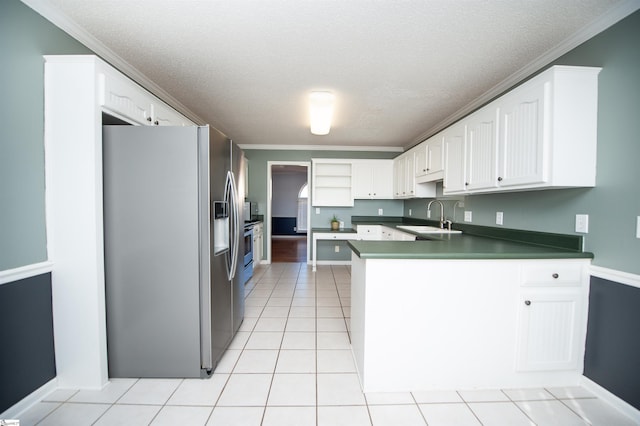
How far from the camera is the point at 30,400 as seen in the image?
1.56m

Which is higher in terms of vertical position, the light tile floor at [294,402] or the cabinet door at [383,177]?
the cabinet door at [383,177]

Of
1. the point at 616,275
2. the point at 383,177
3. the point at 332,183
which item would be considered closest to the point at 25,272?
the point at 616,275

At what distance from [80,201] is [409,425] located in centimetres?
239

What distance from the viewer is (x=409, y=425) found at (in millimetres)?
1466

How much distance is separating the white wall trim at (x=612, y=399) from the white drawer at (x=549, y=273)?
662mm

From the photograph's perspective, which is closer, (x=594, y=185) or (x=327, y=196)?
(x=594, y=185)

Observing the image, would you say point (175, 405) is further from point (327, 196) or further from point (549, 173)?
point (327, 196)

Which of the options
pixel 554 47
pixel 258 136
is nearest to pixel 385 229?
pixel 258 136

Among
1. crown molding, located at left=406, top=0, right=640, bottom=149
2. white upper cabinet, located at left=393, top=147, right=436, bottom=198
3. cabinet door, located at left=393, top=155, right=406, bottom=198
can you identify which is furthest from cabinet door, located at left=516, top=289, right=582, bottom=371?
cabinet door, located at left=393, top=155, right=406, bottom=198

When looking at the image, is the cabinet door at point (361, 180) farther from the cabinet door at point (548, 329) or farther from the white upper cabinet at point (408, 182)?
the cabinet door at point (548, 329)

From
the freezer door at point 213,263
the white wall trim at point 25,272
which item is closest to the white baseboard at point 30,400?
the white wall trim at point 25,272

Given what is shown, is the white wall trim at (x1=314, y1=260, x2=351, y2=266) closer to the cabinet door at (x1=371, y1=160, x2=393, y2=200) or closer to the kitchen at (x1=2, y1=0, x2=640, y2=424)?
the cabinet door at (x1=371, y1=160, x2=393, y2=200)

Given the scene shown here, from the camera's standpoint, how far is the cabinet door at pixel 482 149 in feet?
7.05

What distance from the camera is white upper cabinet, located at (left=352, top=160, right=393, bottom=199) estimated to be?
505 centimetres
